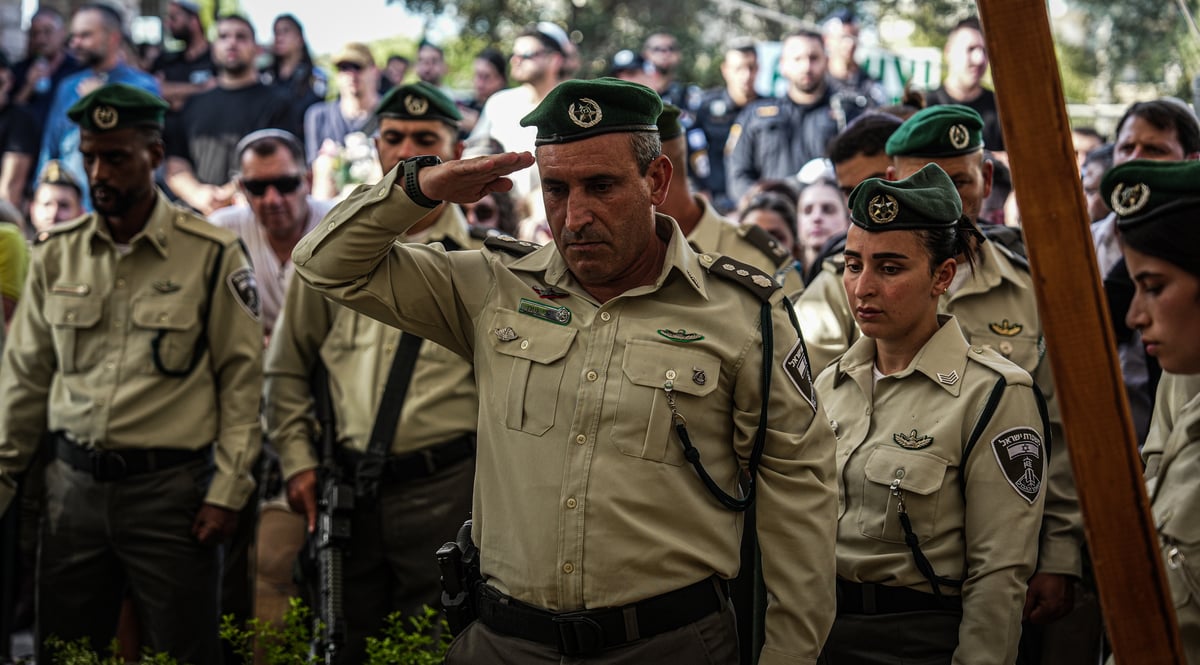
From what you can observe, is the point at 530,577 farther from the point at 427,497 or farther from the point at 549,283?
the point at 427,497

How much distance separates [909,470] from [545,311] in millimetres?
1078

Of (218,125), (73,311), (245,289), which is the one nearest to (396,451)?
(245,289)

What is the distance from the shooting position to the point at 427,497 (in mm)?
4539

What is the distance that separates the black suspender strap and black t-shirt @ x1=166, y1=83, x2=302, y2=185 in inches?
201

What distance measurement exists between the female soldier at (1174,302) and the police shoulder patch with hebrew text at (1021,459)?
26.4 inches

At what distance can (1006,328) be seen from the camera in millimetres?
3988

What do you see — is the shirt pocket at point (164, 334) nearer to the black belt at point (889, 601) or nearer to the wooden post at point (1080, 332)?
the black belt at point (889, 601)

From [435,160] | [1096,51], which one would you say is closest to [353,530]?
[435,160]

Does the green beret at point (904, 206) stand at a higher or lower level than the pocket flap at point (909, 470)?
higher

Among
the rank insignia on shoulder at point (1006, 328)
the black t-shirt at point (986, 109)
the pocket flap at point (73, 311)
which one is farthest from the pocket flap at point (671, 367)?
the black t-shirt at point (986, 109)

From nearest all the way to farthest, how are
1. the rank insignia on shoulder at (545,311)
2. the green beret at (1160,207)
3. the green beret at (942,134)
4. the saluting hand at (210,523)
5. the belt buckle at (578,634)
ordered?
1. the green beret at (1160,207)
2. the belt buckle at (578,634)
3. the rank insignia on shoulder at (545,311)
4. the green beret at (942,134)
5. the saluting hand at (210,523)

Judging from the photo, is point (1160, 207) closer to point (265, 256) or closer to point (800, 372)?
point (800, 372)

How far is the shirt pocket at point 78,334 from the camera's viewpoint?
187 inches

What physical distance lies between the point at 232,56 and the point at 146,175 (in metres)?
4.68
